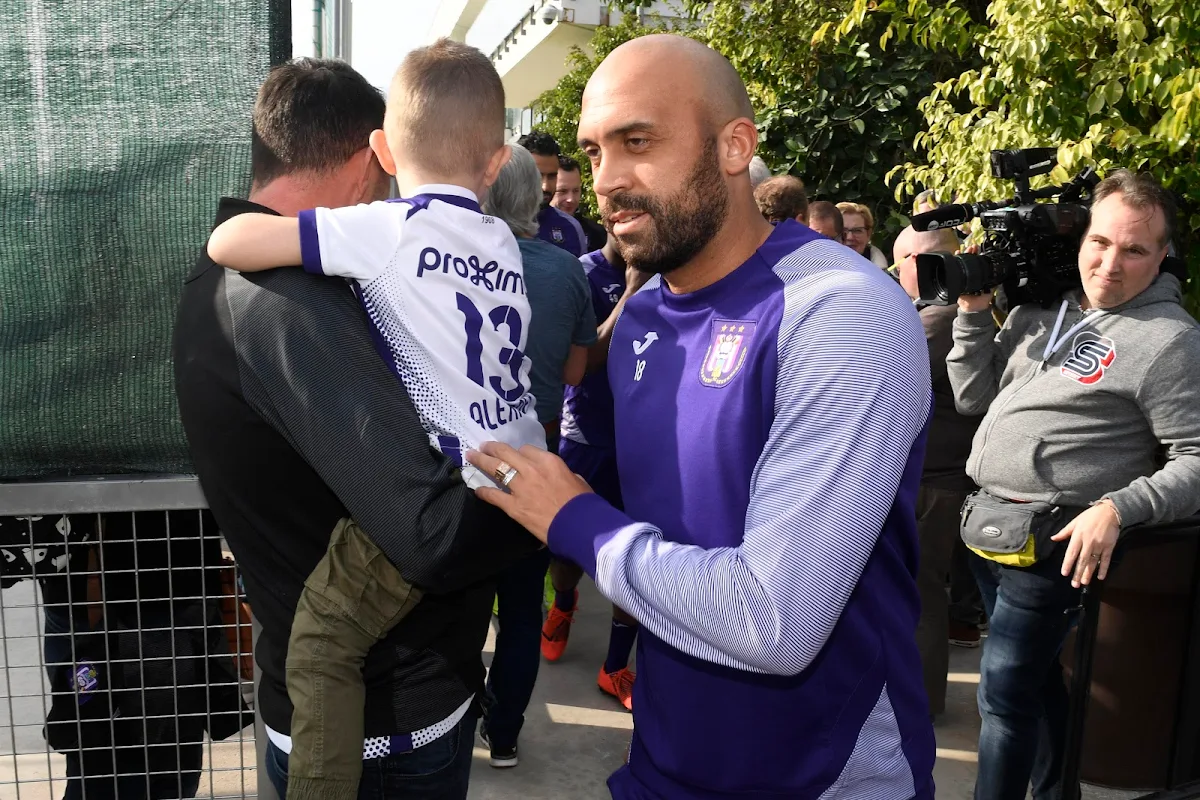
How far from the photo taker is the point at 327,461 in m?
1.60

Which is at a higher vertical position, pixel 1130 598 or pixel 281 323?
pixel 281 323

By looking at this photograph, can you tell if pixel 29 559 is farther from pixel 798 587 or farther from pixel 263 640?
pixel 798 587

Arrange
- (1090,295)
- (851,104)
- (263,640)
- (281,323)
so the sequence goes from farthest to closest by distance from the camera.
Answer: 1. (851,104)
2. (1090,295)
3. (263,640)
4. (281,323)

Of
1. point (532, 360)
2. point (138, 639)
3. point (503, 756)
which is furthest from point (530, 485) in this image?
point (503, 756)

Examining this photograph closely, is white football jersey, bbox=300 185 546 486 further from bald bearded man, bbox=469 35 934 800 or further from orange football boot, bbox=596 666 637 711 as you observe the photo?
orange football boot, bbox=596 666 637 711

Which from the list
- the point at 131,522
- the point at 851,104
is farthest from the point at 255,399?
the point at 851,104

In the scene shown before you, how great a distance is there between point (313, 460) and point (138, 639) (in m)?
1.12

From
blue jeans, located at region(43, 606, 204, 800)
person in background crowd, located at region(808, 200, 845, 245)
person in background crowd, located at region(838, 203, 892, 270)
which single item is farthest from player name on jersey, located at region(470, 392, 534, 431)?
person in background crowd, located at region(838, 203, 892, 270)

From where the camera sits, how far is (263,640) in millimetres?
1853

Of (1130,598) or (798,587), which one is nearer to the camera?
(798,587)

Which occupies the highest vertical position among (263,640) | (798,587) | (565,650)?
(798,587)

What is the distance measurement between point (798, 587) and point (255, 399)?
0.86 meters

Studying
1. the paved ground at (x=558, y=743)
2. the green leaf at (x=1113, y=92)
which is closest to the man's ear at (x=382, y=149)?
the paved ground at (x=558, y=743)

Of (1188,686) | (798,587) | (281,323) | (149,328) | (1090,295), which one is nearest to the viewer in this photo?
(798,587)
